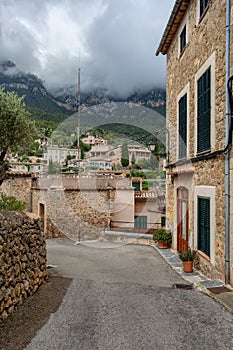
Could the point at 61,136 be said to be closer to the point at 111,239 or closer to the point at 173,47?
the point at 111,239

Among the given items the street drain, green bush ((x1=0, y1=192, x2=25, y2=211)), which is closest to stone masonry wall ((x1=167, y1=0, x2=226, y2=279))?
the street drain

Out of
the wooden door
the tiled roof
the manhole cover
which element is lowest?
the manhole cover

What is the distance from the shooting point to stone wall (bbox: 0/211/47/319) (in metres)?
4.78

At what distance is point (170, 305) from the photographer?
17.5 ft

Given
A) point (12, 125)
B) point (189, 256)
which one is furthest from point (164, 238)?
point (12, 125)

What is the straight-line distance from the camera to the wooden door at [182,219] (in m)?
8.98

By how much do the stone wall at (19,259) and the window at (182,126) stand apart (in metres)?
4.91

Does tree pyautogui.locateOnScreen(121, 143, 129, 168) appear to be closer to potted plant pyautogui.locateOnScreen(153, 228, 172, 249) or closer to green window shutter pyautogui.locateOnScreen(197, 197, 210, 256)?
potted plant pyautogui.locateOnScreen(153, 228, 172, 249)

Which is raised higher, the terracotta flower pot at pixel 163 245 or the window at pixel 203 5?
the window at pixel 203 5

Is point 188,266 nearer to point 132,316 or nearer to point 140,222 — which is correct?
point 132,316

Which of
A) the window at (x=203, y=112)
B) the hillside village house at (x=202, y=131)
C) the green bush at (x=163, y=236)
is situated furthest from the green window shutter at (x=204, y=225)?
the green bush at (x=163, y=236)

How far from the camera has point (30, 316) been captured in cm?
490

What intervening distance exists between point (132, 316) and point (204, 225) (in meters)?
3.15

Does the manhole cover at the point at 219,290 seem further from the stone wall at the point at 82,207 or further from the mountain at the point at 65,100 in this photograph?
the stone wall at the point at 82,207
